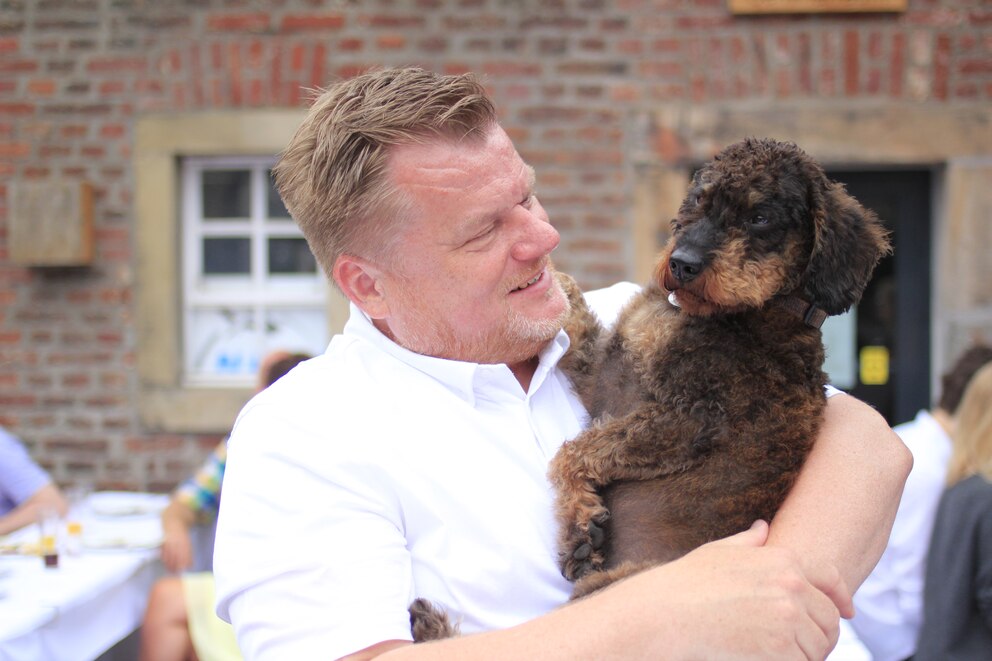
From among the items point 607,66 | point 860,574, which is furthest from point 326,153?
point 607,66

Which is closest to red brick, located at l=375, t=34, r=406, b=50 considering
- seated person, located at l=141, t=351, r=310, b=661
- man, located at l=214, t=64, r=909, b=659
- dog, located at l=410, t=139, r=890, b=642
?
seated person, located at l=141, t=351, r=310, b=661

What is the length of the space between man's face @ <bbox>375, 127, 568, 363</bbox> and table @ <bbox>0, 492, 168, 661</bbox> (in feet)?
7.32

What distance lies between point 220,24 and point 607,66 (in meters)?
2.45

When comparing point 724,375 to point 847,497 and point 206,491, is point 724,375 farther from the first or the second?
point 206,491

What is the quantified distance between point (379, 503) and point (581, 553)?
0.43 metres

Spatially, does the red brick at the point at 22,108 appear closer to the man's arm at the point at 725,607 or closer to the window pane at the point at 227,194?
the window pane at the point at 227,194

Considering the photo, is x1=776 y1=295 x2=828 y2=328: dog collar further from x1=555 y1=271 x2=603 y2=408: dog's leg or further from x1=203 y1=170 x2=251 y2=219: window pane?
x1=203 y1=170 x2=251 y2=219: window pane

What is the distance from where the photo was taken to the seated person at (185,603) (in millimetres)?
3932

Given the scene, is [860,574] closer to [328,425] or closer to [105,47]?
[328,425]

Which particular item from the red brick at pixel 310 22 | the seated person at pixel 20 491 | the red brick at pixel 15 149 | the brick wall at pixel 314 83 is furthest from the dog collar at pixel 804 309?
the red brick at pixel 15 149

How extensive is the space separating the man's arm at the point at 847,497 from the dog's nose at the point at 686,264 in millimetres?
425

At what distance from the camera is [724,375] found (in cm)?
187

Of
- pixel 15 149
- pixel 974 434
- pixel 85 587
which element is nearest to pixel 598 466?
pixel 974 434

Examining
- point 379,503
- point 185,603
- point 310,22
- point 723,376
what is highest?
point 310,22
